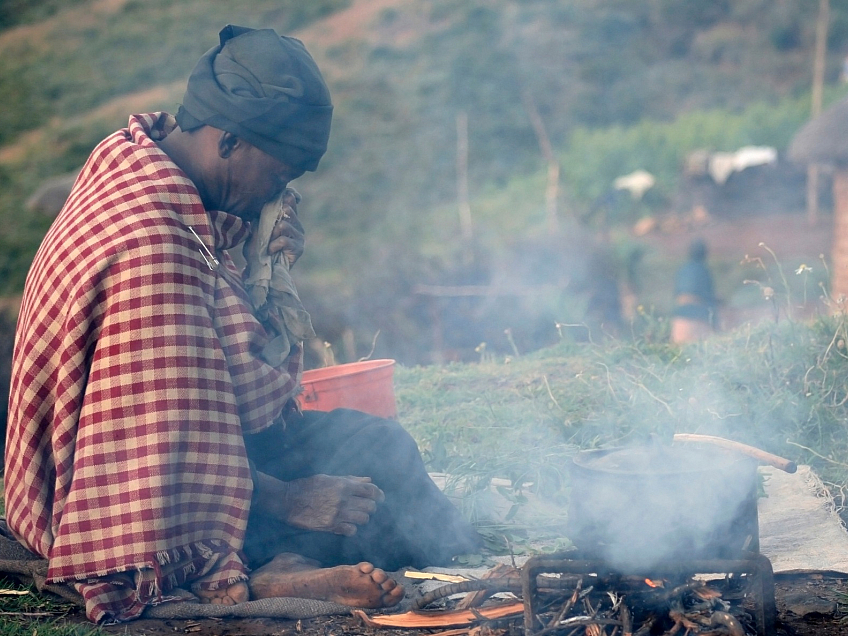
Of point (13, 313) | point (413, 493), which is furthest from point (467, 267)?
point (413, 493)

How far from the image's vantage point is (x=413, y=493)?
10.7 feet

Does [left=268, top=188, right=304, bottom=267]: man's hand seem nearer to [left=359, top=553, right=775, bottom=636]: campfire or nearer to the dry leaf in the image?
the dry leaf

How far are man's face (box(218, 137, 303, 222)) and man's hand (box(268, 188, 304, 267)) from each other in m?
0.08

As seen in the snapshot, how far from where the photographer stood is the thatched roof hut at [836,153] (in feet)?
38.6

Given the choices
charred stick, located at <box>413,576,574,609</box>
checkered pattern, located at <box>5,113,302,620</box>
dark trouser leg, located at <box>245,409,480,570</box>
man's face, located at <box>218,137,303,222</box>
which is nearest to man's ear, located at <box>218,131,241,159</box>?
man's face, located at <box>218,137,303,222</box>

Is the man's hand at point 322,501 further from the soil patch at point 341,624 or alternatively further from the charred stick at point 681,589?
the charred stick at point 681,589

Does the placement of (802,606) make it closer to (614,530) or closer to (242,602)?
(614,530)

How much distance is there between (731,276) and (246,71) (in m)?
15.9

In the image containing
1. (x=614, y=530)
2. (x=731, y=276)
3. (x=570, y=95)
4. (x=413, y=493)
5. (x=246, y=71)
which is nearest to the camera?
(x=614, y=530)

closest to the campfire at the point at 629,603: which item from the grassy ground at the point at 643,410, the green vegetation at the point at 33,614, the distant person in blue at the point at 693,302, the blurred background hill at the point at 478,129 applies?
the grassy ground at the point at 643,410

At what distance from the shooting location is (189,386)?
8.88ft

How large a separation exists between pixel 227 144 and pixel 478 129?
26.3 metres

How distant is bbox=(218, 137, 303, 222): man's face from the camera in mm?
2984

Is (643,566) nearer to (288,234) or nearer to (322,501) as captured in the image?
(322,501)
